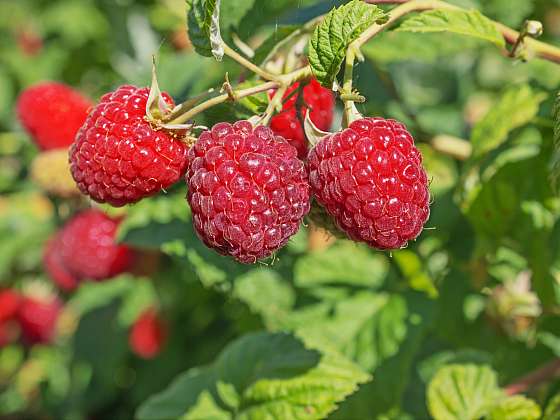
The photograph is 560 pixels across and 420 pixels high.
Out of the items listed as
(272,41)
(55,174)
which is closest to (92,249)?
(55,174)

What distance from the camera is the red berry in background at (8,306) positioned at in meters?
2.68

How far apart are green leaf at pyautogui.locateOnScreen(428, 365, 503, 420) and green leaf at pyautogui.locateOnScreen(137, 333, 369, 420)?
0.14 meters

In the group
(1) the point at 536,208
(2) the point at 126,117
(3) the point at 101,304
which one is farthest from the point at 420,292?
(3) the point at 101,304

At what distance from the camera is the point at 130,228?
1.57 meters

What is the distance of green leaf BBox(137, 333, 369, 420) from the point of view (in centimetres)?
120

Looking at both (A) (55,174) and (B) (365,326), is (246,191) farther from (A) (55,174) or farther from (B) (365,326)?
(A) (55,174)

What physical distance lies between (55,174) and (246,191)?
1.24 m

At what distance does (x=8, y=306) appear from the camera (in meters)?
2.68

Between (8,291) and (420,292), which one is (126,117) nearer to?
(420,292)

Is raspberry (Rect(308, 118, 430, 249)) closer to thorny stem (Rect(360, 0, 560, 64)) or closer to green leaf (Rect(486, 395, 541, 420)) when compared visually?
thorny stem (Rect(360, 0, 560, 64))

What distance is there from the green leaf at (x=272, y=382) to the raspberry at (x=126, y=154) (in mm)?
Result: 385

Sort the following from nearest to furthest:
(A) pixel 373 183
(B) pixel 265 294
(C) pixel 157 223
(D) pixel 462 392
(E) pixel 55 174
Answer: (A) pixel 373 183 < (D) pixel 462 392 < (C) pixel 157 223 < (B) pixel 265 294 < (E) pixel 55 174

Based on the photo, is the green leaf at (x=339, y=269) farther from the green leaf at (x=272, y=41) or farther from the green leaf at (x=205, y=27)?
the green leaf at (x=205, y=27)

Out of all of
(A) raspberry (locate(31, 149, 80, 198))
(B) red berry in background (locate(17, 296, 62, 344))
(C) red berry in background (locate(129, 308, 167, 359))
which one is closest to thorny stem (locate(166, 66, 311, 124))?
(A) raspberry (locate(31, 149, 80, 198))
